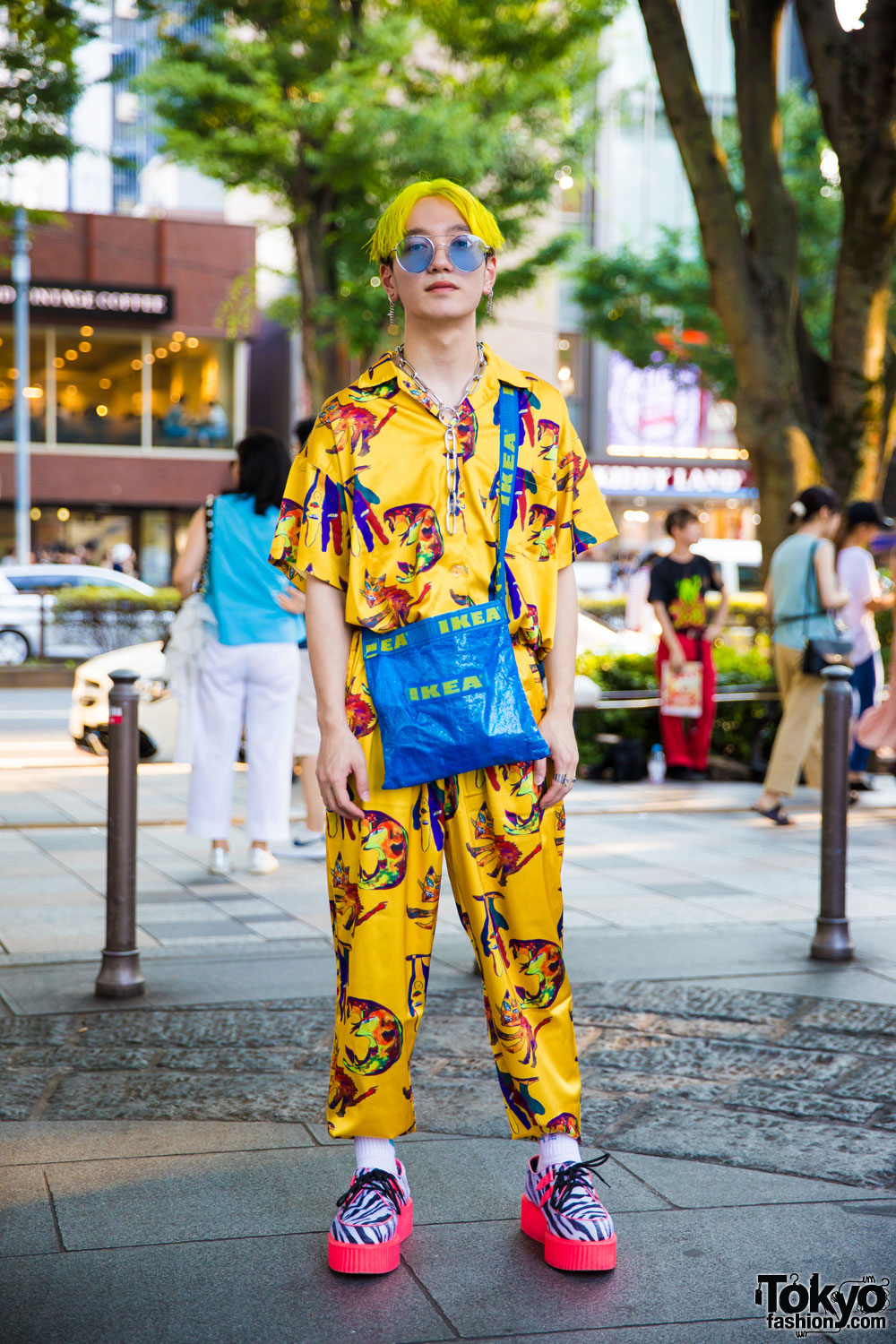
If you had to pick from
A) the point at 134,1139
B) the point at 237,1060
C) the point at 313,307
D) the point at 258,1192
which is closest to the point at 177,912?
the point at 237,1060

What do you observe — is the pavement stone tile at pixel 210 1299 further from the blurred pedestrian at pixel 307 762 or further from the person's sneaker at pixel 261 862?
the blurred pedestrian at pixel 307 762

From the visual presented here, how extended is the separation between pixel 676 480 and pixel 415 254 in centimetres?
3828

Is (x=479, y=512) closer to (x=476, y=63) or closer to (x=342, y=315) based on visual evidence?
(x=342, y=315)

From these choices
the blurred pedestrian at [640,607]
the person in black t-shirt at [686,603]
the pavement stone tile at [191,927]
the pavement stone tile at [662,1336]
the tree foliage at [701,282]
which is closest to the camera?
the pavement stone tile at [662,1336]

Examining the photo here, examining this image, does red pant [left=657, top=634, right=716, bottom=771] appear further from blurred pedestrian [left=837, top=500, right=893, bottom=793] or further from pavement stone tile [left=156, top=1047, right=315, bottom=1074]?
pavement stone tile [left=156, top=1047, right=315, bottom=1074]

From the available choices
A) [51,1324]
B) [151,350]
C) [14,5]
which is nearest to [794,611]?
[14,5]

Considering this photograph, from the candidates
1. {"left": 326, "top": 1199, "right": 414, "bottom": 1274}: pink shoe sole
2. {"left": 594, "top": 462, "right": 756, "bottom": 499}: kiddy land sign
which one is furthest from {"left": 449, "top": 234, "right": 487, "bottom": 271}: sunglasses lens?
{"left": 594, "top": 462, "right": 756, "bottom": 499}: kiddy land sign

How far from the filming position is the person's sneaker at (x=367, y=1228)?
275 cm

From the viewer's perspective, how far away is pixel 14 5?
8.32 m

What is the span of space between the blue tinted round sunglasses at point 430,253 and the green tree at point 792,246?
7.23 meters

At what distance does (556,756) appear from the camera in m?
2.89

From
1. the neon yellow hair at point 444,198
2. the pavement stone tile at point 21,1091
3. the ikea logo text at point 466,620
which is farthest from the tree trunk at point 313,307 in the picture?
the ikea logo text at point 466,620

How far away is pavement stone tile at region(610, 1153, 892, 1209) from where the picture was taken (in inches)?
124

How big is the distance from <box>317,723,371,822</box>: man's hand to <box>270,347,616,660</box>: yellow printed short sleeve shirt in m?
0.23
